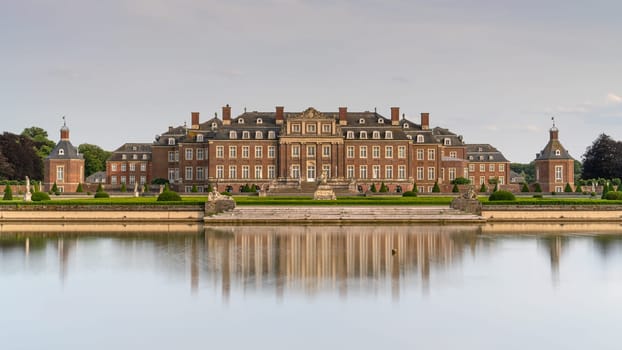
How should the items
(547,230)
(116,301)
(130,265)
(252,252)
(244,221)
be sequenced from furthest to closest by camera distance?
(244,221) < (547,230) < (252,252) < (130,265) < (116,301)

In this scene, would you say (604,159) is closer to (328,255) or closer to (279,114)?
(279,114)

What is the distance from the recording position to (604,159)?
76312 millimetres

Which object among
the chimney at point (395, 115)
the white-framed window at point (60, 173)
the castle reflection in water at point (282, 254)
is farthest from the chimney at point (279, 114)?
the castle reflection in water at point (282, 254)

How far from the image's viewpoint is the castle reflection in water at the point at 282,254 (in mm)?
17719

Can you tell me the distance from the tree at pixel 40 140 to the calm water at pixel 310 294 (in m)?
62.7

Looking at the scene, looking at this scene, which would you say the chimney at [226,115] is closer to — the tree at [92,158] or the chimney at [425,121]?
the chimney at [425,121]

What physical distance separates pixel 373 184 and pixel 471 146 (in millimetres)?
23506

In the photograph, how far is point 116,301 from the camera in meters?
15.6

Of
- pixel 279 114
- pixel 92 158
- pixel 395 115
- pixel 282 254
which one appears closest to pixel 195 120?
pixel 279 114

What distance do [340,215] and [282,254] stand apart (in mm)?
14777

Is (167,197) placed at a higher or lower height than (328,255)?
higher

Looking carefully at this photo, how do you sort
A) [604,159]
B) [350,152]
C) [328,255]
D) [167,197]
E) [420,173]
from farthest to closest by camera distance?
[604,159] → [420,173] → [350,152] → [167,197] → [328,255]

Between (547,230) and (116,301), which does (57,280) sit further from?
(547,230)

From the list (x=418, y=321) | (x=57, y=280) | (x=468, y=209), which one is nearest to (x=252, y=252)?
(x=57, y=280)
